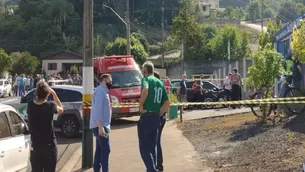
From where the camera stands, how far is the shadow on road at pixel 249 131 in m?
11.9

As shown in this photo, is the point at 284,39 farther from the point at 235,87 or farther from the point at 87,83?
the point at 87,83

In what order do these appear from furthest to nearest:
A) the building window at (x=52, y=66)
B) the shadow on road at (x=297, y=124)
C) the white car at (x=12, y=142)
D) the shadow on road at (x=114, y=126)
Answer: the building window at (x=52, y=66) < the shadow on road at (x=114, y=126) < the shadow on road at (x=297, y=124) < the white car at (x=12, y=142)

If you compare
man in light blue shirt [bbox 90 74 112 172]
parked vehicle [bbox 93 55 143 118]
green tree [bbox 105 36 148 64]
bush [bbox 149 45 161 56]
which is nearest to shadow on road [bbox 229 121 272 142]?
man in light blue shirt [bbox 90 74 112 172]

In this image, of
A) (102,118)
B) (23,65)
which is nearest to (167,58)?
(23,65)

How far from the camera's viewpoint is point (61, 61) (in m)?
68.6

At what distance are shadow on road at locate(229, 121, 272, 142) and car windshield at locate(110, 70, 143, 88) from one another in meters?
6.87

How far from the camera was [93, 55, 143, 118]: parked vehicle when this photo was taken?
19.0 meters

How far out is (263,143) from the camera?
34.1ft

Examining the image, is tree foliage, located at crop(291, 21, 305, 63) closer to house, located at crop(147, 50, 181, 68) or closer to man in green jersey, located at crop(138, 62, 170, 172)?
man in green jersey, located at crop(138, 62, 170, 172)

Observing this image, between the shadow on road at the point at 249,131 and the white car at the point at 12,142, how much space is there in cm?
538

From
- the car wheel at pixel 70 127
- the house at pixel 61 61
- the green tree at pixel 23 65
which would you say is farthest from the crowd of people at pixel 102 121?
the house at pixel 61 61

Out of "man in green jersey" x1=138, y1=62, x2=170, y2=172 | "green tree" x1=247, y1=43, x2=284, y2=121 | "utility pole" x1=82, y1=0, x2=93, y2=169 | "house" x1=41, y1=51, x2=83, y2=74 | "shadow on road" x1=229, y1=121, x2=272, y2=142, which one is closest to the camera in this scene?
"man in green jersey" x1=138, y1=62, x2=170, y2=172

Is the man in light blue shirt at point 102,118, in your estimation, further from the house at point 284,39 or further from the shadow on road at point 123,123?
the house at point 284,39

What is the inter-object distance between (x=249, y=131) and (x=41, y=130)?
667 centimetres
